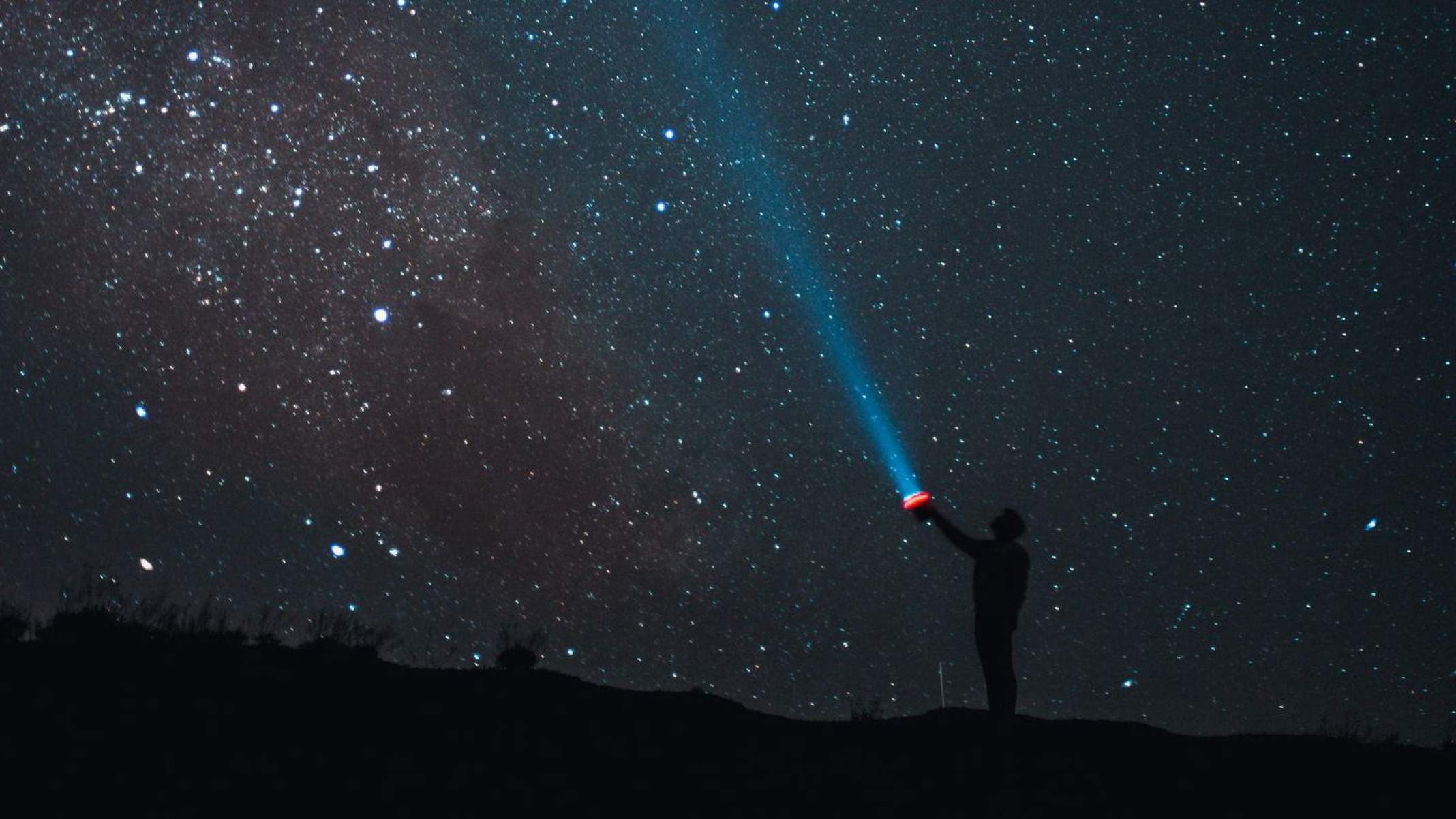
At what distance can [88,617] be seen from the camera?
7.11m

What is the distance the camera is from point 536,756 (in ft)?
16.5

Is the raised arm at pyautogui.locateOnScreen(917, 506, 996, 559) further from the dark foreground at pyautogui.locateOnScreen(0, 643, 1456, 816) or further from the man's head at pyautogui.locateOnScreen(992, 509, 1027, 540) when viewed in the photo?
the dark foreground at pyautogui.locateOnScreen(0, 643, 1456, 816)

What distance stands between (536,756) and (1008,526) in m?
3.13

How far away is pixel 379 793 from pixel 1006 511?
3.90 meters

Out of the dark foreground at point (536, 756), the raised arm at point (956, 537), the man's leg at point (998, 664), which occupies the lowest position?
the dark foreground at point (536, 756)

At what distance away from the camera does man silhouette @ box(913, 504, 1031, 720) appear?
5.69 meters

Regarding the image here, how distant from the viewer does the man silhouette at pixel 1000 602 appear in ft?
18.7

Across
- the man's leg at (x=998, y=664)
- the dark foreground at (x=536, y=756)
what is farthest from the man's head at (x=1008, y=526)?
the dark foreground at (x=536, y=756)

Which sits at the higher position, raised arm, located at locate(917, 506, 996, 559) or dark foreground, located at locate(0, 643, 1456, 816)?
raised arm, located at locate(917, 506, 996, 559)

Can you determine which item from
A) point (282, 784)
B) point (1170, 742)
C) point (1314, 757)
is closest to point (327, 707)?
point (282, 784)

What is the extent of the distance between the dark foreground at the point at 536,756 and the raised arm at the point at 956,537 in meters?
1.18

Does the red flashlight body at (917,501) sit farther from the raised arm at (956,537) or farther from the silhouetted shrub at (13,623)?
the silhouetted shrub at (13,623)

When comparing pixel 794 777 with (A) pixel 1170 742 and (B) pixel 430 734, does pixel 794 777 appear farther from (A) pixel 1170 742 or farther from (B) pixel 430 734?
(A) pixel 1170 742

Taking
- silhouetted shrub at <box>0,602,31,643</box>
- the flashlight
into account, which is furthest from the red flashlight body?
silhouetted shrub at <box>0,602,31,643</box>
